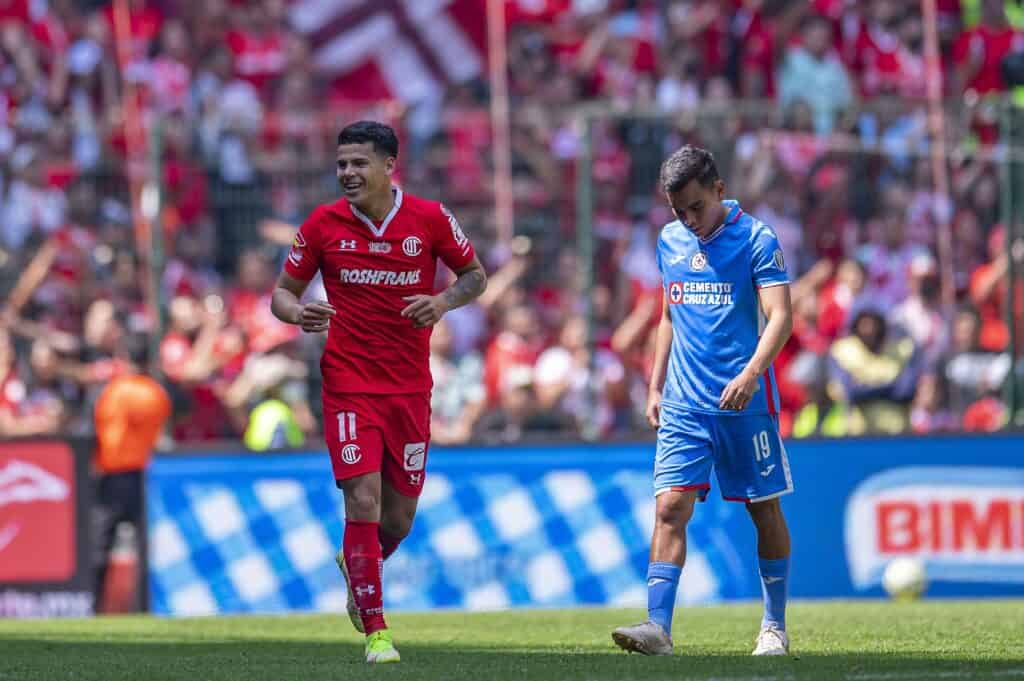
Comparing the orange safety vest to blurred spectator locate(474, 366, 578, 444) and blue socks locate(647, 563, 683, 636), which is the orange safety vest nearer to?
blurred spectator locate(474, 366, 578, 444)

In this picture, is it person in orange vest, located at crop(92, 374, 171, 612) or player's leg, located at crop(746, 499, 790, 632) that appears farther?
person in orange vest, located at crop(92, 374, 171, 612)

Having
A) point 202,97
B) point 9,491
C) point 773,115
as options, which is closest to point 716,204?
point 773,115

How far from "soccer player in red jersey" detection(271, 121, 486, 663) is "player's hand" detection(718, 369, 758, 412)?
4.46ft

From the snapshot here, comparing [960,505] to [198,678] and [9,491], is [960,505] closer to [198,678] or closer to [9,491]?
[9,491]

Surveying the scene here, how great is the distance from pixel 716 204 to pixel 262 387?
7.99m

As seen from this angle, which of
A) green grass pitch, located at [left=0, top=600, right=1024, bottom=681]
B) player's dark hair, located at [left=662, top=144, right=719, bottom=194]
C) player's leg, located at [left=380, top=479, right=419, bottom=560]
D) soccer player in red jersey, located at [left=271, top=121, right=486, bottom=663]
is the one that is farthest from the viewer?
player's leg, located at [left=380, top=479, right=419, bottom=560]

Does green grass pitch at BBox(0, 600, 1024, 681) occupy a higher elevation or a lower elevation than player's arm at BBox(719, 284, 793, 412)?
lower

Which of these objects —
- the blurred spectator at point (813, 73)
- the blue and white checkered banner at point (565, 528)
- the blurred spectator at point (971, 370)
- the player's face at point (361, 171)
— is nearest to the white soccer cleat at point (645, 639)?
the player's face at point (361, 171)

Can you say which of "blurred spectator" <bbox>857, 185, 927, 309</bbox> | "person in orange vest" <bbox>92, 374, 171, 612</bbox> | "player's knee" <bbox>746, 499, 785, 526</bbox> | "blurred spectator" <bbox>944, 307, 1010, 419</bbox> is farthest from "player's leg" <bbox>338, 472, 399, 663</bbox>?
"blurred spectator" <bbox>857, 185, 927, 309</bbox>

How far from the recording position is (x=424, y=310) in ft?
26.9

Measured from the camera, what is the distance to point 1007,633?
952cm

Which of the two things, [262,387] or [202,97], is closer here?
[262,387]

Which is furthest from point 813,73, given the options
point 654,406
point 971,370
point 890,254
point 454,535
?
point 654,406

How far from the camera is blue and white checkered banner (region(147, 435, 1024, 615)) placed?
48.4 ft
